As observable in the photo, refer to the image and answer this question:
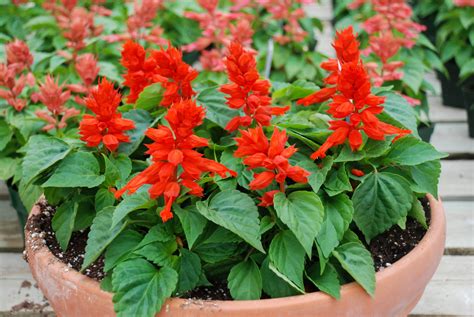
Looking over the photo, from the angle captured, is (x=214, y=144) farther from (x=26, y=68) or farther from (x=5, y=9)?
(x=5, y=9)

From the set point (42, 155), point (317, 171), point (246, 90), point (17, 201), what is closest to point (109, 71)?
point (17, 201)

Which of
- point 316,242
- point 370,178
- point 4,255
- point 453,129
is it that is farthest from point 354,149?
point 453,129

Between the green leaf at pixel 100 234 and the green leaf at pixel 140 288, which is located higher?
the green leaf at pixel 100 234

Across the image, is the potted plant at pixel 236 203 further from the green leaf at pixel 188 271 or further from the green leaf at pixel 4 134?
the green leaf at pixel 4 134

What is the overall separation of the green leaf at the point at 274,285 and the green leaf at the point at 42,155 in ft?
1.86

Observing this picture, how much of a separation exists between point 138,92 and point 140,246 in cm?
54

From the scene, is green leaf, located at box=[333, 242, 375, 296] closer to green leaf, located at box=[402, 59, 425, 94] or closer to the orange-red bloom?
the orange-red bloom

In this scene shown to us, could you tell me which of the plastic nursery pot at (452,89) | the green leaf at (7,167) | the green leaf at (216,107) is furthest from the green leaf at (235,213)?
the plastic nursery pot at (452,89)

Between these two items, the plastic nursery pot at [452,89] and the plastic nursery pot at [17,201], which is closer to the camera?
the plastic nursery pot at [17,201]

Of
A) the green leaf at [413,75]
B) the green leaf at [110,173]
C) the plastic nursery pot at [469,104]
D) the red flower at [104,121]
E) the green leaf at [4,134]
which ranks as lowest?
the plastic nursery pot at [469,104]

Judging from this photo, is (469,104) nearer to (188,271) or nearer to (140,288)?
(188,271)

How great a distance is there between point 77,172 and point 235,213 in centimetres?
44

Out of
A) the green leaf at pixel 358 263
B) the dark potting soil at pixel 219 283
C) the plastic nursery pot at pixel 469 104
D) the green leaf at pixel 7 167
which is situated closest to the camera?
the green leaf at pixel 358 263

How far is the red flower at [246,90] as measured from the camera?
1.70 m
